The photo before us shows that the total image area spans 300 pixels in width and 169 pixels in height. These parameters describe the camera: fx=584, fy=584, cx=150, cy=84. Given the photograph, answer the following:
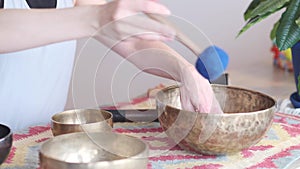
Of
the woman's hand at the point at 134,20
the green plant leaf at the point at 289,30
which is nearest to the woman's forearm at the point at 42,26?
the woman's hand at the point at 134,20

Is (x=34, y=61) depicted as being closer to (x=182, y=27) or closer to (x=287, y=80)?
(x=182, y=27)

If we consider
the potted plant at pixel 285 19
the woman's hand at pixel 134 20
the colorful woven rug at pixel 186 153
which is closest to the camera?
the woman's hand at pixel 134 20

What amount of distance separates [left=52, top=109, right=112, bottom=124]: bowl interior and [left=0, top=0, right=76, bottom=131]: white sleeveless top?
0.64 ft

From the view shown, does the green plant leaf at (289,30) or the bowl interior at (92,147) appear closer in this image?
the bowl interior at (92,147)

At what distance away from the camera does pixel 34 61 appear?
1.14 meters

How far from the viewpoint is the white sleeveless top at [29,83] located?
3.65 feet

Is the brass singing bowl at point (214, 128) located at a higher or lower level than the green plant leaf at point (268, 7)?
lower

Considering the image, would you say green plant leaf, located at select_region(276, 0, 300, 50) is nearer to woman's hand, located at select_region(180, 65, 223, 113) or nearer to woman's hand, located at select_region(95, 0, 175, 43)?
woman's hand, located at select_region(180, 65, 223, 113)

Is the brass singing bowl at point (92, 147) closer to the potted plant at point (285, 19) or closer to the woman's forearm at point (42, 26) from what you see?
the woman's forearm at point (42, 26)

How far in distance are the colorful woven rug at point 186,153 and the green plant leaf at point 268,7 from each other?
25 cm

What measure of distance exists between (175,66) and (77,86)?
168mm

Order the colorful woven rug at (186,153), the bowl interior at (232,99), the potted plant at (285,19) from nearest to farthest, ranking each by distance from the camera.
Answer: the colorful woven rug at (186,153), the bowl interior at (232,99), the potted plant at (285,19)

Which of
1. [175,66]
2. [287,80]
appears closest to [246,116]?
[175,66]

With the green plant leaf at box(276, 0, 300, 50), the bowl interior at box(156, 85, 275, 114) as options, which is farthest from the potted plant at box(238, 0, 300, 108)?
the bowl interior at box(156, 85, 275, 114)
